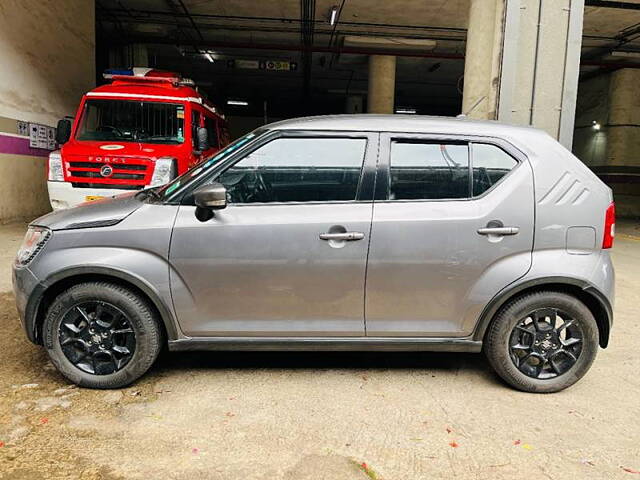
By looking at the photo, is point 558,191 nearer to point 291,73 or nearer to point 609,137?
point 609,137

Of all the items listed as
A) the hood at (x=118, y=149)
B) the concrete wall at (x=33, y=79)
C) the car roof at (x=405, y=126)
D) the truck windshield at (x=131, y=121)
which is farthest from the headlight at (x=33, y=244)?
the concrete wall at (x=33, y=79)

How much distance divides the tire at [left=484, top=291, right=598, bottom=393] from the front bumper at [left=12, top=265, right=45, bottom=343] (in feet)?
9.56

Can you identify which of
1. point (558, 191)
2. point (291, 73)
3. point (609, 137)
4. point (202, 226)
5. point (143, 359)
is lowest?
point (143, 359)

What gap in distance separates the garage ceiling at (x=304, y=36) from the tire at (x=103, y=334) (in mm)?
12014

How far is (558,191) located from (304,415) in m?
2.15

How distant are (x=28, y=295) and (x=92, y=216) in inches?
24.5

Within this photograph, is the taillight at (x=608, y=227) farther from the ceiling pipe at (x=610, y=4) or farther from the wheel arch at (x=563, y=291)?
the ceiling pipe at (x=610, y=4)

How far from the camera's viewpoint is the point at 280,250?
10.2ft

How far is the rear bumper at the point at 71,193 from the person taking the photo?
7496 millimetres

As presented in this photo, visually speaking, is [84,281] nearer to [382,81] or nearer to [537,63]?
[537,63]

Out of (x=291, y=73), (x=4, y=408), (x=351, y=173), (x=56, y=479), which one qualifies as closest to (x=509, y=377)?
(x=351, y=173)

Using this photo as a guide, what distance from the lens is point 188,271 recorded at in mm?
3121

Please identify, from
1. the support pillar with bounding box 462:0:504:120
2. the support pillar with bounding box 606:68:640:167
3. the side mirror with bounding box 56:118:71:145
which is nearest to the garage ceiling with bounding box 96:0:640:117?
the support pillar with bounding box 606:68:640:167

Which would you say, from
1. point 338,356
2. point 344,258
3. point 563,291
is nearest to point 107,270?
point 344,258
